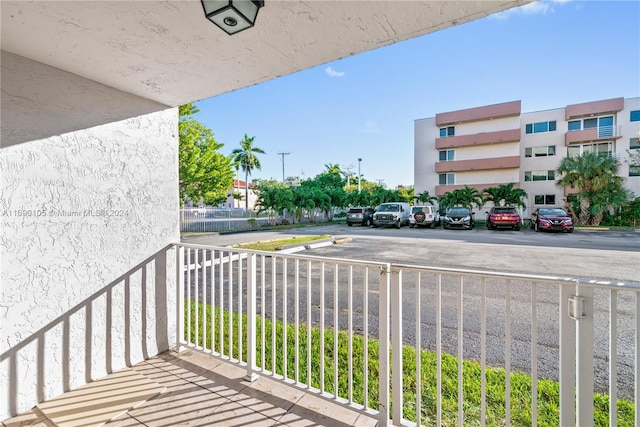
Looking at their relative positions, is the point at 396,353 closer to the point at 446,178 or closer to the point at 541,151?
the point at 446,178

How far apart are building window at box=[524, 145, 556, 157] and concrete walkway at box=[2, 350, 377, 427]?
3166cm

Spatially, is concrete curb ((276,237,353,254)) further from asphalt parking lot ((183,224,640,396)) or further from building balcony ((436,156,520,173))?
building balcony ((436,156,520,173))

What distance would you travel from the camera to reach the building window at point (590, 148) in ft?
77.8

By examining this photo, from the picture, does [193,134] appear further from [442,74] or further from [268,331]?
[268,331]

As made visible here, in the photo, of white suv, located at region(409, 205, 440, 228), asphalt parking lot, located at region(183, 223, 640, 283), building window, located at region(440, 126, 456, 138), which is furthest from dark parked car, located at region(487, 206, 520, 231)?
building window, located at region(440, 126, 456, 138)

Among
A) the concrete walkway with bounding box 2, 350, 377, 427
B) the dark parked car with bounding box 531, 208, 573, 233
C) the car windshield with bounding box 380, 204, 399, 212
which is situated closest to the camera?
the concrete walkway with bounding box 2, 350, 377, 427

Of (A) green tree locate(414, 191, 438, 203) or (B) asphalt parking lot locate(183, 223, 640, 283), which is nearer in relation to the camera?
(B) asphalt parking lot locate(183, 223, 640, 283)

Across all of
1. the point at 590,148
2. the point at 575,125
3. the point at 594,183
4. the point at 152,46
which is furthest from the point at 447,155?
Result: the point at 152,46

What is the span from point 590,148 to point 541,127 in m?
4.01

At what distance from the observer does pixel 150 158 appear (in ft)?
9.99

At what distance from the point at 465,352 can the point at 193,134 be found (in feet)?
60.4

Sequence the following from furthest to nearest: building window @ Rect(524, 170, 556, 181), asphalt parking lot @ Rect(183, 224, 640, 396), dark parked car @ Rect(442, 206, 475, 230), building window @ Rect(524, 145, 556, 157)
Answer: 1. building window @ Rect(524, 145, 556, 157)
2. building window @ Rect(524, 170, 556, 181)
3. dark parked car @ Rect(442, 206, 475, 230)
4. asphalt parking lot @ Rect(183, 224, 640, 396)

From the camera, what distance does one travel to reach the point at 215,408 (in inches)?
85.0

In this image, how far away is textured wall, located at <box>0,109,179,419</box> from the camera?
2.15 meters
